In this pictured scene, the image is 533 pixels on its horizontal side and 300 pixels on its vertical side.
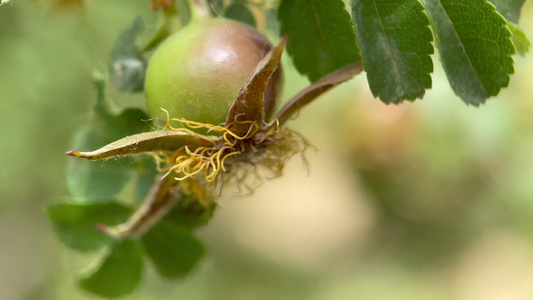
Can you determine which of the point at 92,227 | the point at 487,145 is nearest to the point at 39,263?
the point at 92,227

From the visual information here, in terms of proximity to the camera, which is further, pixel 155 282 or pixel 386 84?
pixel 155 282

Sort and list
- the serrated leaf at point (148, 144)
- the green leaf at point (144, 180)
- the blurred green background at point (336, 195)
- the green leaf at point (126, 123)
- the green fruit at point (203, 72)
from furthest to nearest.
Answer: the blurred green background at point (336, 195), the green leaf at point (144, 180), the green leaf at point (126, 123), the green fruit at point (203, 72), the serrated leaf at point (148, 144)

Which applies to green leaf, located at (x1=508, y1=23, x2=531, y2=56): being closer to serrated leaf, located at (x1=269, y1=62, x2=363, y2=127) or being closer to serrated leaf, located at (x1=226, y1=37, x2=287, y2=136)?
serrated leaf, located at (x1=269, y1=62, x2=363, y2=127)

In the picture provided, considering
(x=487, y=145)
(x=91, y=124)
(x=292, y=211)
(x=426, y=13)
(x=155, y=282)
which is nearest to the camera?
(x=426, y=13)

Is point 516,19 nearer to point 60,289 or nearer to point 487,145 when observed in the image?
point 487,145

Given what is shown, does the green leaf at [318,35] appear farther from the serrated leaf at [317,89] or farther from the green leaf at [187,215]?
the green leaf at [187,215]

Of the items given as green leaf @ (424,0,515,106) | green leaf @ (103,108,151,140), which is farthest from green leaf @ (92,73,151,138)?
green leaf @ (424,0,515,106)

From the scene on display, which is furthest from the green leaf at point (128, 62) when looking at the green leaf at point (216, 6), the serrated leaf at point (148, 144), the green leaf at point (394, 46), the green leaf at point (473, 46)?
the green leaf at point (473, 46)
